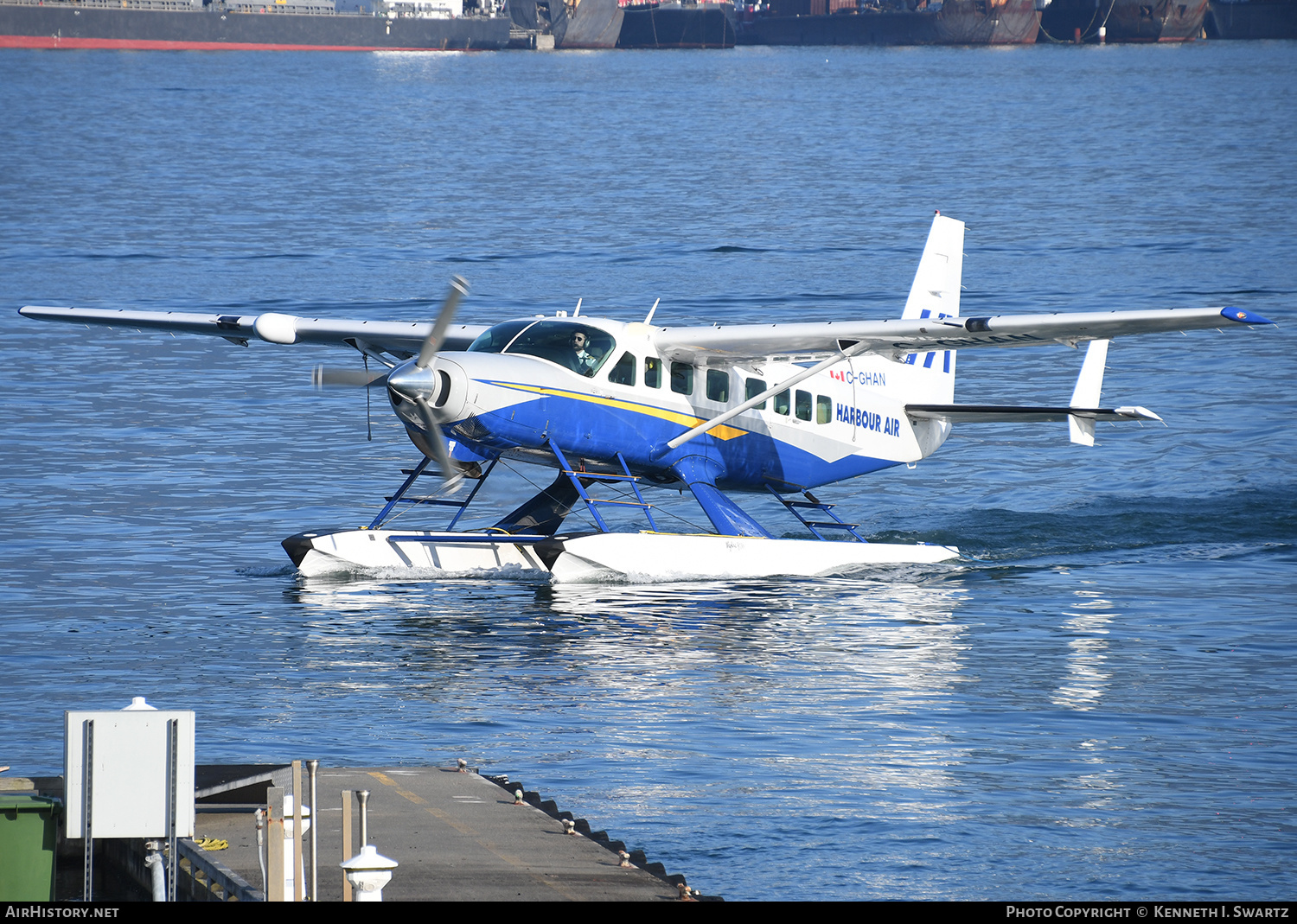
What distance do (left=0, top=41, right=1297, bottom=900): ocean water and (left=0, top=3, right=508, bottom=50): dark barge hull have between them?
96.5 meters

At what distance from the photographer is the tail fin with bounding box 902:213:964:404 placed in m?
23.2

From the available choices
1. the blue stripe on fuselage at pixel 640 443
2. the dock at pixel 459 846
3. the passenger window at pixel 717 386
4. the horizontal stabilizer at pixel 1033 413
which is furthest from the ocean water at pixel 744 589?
the passenger window at pixel 717 386

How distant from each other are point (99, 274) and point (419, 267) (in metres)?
9.16

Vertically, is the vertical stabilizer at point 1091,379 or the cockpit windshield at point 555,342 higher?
the cockpit windshield at point 555,342

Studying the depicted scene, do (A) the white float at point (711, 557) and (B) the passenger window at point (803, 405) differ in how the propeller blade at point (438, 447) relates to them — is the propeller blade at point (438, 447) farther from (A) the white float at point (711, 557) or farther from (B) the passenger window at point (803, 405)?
(B) the passenger window at point (803, 405)

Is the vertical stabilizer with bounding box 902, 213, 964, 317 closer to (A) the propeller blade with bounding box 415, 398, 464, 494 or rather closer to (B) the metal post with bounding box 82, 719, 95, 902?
(A) the propeller blade with bounding box 415, 398, 464, 494

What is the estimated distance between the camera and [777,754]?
13.6 meters

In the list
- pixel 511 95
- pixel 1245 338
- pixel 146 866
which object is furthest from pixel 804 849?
pixel 511 95

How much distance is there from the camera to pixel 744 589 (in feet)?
64.2

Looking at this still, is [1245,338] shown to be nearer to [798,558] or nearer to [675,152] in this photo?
[798,558]

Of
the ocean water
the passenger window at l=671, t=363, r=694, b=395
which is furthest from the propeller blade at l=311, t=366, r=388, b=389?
the passenger window at l=671, t=363, r=694, b=395

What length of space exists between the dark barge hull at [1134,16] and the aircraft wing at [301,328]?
613 ft

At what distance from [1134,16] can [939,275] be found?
606 feet

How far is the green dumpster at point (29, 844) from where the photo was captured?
33.1 ft
